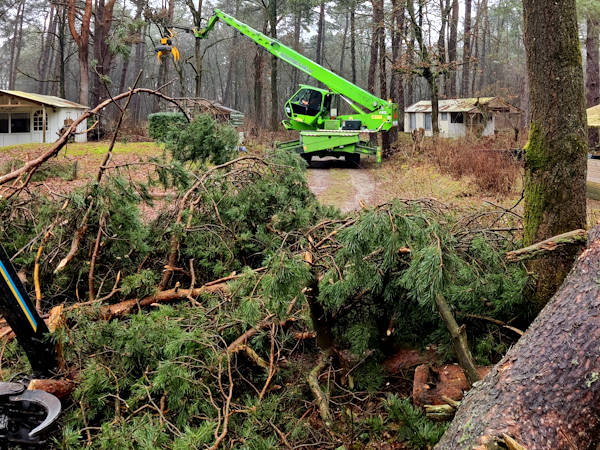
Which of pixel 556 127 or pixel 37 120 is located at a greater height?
pixel 37 120

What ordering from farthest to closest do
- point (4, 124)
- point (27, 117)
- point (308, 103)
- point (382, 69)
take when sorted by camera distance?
point (27, 117) → point (4, 124) → point (382, 69) → point (308, 103)

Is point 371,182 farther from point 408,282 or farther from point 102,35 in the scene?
point 102,35

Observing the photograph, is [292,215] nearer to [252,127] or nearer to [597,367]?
[597,367]

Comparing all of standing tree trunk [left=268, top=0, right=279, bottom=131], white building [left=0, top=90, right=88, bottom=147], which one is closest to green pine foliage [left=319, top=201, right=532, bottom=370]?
white building [left=0, top=90, right=88, bottom=147]

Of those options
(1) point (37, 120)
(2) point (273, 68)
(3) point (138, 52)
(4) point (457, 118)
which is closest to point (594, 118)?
(4) point (457, 118)

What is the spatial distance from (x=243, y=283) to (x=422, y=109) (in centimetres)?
3182

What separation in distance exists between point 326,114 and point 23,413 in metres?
15.6

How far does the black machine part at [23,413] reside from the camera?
3009mm

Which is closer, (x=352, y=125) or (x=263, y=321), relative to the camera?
(x=263, y=321)

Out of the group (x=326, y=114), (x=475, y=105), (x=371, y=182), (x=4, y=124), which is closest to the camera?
(x=371, y=182)

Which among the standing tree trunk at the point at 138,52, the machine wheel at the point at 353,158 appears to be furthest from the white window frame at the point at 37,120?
the machine wheel at the point at 353,158

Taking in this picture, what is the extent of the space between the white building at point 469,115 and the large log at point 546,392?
24.0m

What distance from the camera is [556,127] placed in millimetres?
3334

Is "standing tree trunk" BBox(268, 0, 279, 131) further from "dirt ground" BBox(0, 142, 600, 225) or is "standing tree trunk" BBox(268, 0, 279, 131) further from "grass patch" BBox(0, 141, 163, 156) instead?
"dirt ground" BBox(0, 142, 600, 225)
